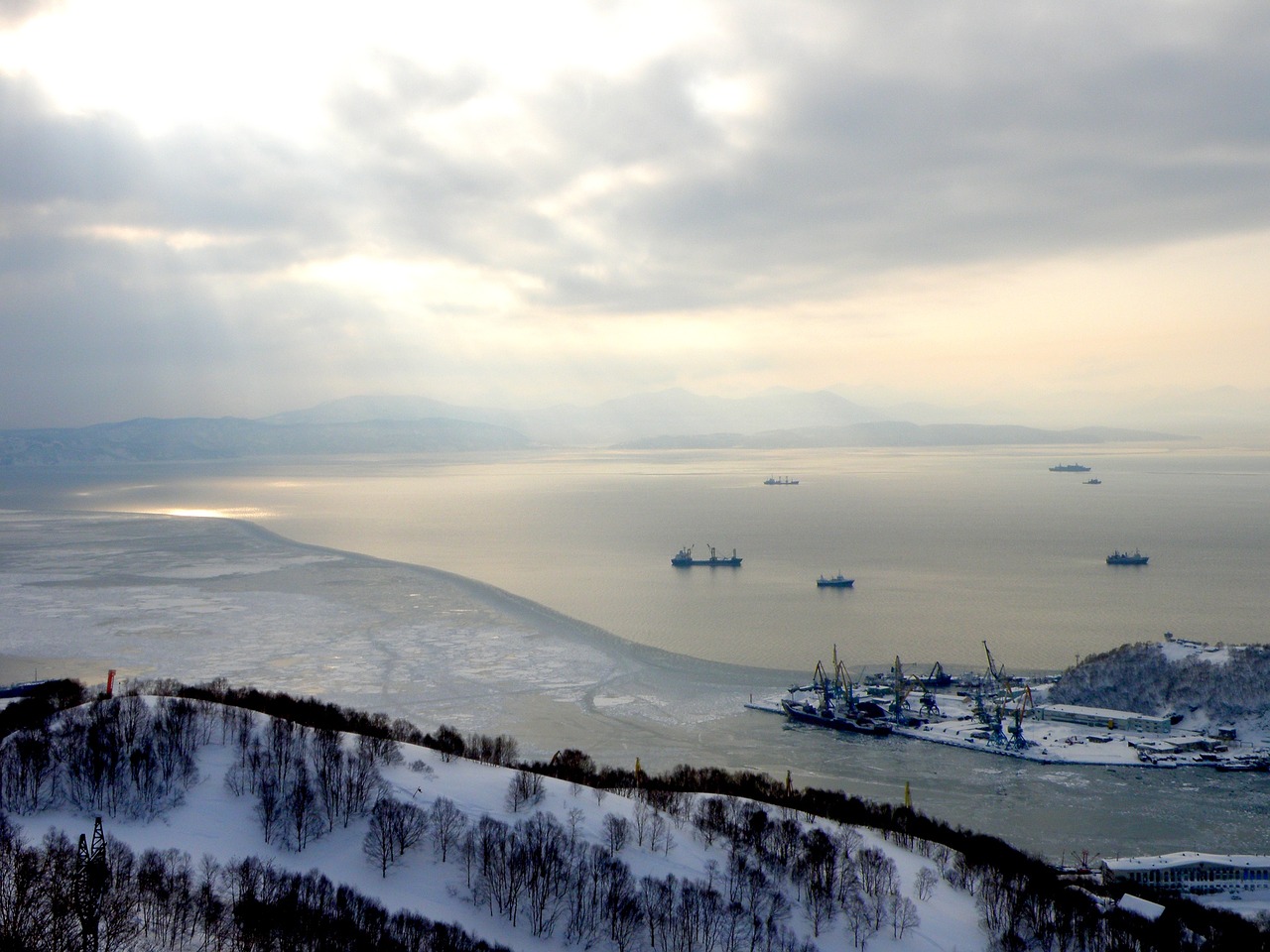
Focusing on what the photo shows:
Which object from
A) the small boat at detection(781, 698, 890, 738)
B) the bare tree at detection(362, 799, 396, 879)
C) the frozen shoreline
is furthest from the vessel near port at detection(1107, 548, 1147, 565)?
the bare tree at detection(362, 799, 396, 879)

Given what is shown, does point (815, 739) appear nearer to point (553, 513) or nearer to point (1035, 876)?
point (1035, 876)

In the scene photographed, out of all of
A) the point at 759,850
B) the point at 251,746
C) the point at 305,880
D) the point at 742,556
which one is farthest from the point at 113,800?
the point at 742,556

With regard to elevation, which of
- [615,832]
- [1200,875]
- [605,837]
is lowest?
[1200,875]

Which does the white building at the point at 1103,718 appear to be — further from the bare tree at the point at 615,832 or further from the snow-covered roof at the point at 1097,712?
the bare tree at the point at 615,832

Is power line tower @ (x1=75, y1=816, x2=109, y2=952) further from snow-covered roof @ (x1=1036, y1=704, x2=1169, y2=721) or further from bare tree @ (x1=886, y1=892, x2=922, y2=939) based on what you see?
snow-covered roof @ (x1=1036, y1=704, x2=1169, y2=721)

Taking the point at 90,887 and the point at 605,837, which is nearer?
the point at 90,887

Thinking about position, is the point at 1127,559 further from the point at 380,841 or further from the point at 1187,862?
the point at 380,841

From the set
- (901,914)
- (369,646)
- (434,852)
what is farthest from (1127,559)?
(434,852)

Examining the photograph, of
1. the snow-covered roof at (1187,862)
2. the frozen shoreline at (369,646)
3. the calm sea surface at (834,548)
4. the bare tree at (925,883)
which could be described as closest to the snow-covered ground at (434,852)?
the bare tree at (925,883)
